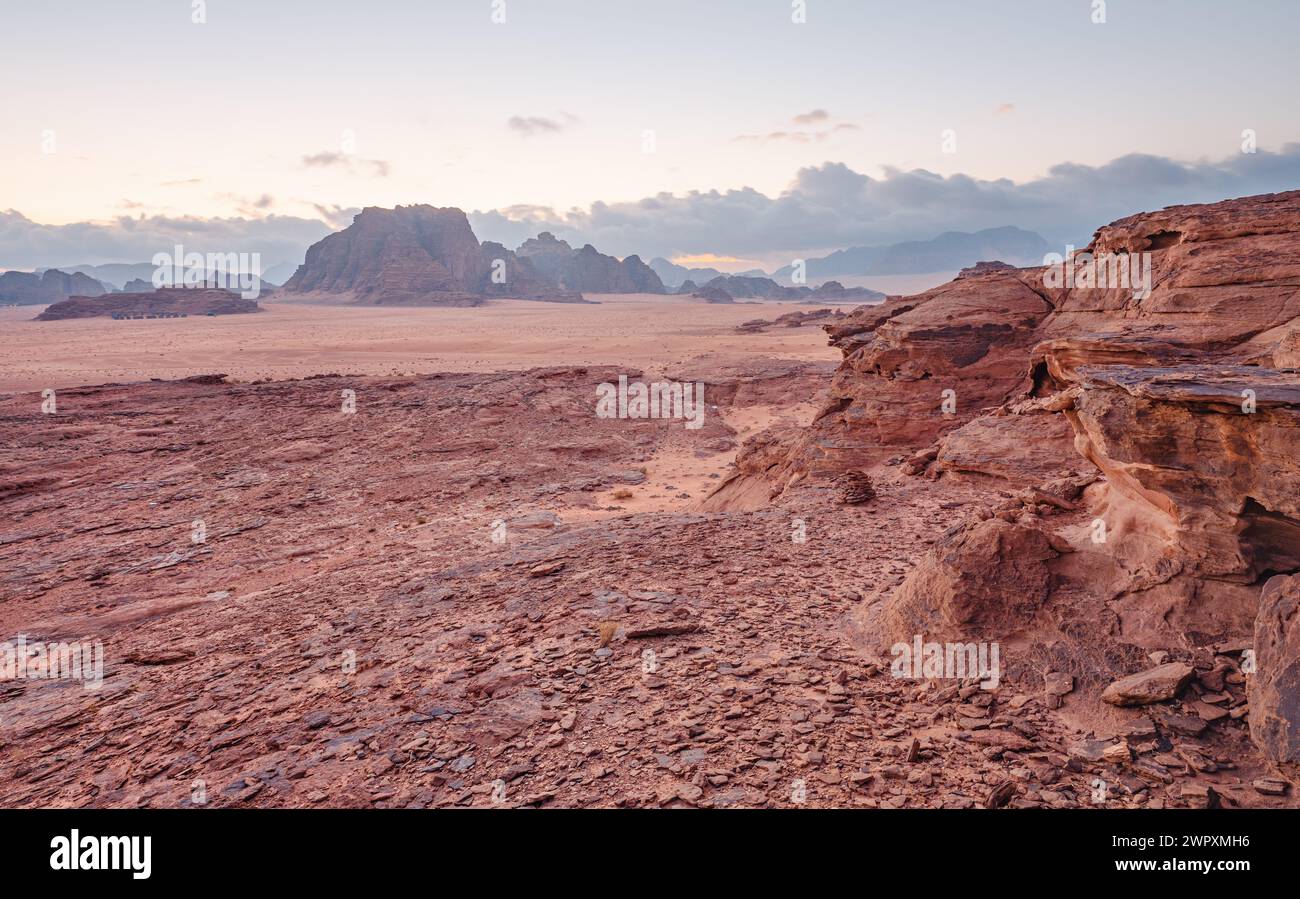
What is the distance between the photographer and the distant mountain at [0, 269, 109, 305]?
144000mm

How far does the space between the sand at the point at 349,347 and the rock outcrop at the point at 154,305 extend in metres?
5.68

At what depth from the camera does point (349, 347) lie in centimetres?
4925

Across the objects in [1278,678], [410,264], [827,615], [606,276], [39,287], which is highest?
[606,276]

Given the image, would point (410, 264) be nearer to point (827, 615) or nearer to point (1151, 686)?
A: point (827, 615)

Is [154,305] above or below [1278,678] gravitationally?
above

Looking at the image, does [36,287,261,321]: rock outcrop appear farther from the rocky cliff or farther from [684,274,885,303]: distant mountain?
the rocky cliff

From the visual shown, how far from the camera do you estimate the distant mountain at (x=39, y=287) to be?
144m

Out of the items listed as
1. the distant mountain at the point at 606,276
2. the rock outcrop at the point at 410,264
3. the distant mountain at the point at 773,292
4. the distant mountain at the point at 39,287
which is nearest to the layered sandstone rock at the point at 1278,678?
the rock outcrop at the point at 410,264

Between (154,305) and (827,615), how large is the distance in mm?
113934

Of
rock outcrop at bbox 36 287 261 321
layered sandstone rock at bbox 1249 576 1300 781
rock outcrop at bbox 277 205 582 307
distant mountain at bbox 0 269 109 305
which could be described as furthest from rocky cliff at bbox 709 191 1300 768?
distant mountain at bbox 0 269 109 305

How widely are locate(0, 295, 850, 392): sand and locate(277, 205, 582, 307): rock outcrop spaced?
1727 inches

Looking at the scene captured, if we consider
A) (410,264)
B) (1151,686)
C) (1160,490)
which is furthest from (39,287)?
(1151,686)

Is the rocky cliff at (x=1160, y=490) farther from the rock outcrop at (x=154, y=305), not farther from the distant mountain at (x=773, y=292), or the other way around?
the distant mountain at (x=773, y=292)

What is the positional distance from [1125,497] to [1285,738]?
263 cm
